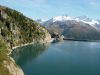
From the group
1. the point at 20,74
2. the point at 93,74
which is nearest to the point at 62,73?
the point at 93,74

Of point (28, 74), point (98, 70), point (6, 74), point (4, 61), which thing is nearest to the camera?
point (6, 74)

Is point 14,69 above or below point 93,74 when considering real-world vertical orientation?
above

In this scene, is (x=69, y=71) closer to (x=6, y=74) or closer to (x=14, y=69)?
(x=14, y=69)

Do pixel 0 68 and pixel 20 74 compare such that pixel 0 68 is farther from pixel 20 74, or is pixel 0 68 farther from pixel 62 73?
pixel 62 73

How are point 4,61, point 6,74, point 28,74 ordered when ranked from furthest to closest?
point 28,74
point 4,61
point 6,74

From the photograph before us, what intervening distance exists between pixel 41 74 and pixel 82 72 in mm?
24775

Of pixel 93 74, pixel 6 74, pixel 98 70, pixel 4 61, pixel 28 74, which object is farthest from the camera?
pixel 98 70

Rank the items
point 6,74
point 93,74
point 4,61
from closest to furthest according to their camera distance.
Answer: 1. point 6,74
2. point 4,61
3. point 93,74

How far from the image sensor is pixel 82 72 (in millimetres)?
136625

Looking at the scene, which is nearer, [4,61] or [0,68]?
[0,68]

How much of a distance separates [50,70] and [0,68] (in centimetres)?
4721

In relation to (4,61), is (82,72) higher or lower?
lower

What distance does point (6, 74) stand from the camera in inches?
3701

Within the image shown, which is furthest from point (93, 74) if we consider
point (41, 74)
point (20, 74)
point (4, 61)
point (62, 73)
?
point (4, 61)
